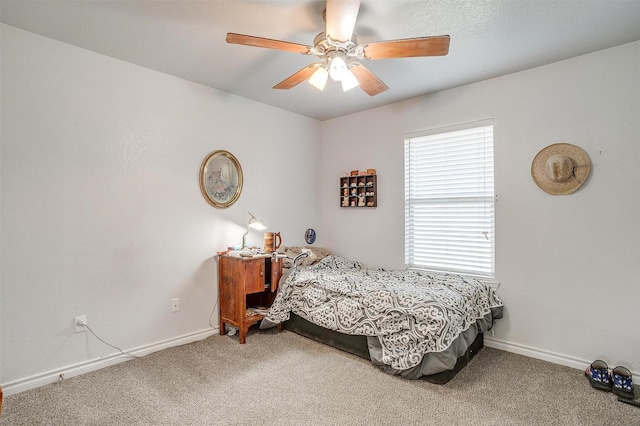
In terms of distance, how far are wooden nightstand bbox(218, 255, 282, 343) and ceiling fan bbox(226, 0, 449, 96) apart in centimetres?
176

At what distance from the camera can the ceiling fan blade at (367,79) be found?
7.34ft

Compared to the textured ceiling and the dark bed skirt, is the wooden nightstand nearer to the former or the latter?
the dark bed skirt

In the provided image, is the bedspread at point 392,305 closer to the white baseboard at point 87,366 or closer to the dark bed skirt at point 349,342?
the dark bed skirt at point 349,342

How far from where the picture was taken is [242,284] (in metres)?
3.06

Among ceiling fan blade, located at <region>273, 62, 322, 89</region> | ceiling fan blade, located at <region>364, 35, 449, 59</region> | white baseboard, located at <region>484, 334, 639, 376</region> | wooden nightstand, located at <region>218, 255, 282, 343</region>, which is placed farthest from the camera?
wooden nightstand, located at <region>218, 255, 282, 343</region>

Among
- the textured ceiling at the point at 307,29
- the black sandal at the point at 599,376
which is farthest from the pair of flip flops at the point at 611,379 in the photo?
the textured ceiling at the point at 307,29

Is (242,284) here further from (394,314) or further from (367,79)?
(367,79)

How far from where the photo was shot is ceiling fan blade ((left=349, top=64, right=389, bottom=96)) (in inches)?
88.0

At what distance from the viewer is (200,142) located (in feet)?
10.6

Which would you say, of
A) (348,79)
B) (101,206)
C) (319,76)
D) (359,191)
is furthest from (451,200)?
(101,206)

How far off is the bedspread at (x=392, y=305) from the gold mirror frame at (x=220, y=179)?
3.36 ft

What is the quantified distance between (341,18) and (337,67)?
1.10ft

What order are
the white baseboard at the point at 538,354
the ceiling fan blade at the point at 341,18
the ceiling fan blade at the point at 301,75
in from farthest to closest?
the white baseboard at the point at 538,354 < the ceiling fan blade at the point at 301,75 < the ceiling fan blade at the point at 341,18

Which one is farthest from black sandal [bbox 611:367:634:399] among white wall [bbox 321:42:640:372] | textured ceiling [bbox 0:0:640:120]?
textured ceiling [bbox 0:0:640:120]
